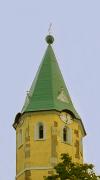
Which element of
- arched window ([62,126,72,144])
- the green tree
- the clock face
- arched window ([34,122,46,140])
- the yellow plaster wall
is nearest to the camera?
the green tree

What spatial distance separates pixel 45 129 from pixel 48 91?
3400mm

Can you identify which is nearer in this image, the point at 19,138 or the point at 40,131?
the point at 40,131

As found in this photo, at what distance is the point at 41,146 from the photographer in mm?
51250

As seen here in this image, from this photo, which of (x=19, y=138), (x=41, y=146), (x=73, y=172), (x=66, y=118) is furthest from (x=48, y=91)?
(x=73, y=172)

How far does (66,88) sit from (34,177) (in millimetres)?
7897

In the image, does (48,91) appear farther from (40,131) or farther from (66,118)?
(40,131)

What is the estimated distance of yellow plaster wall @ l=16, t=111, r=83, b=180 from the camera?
50688 mm

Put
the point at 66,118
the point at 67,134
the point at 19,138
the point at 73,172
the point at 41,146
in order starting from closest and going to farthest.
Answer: the point at 73,172, the point at 41,146, the point at 67,134, the point at 66,118, the point at 19,138

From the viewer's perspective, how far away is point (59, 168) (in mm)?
38000

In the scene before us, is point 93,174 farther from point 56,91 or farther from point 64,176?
point 56,91

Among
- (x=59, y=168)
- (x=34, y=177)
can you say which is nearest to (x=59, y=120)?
(x=34, y=177)

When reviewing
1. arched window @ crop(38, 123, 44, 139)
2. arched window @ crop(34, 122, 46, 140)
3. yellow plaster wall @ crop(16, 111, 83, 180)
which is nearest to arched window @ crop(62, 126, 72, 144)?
yellow plaster wall @ crop(16, 111, 83, 180)

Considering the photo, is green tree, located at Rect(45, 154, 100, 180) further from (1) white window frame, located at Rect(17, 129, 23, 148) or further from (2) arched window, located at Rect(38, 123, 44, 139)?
(1) white window frame, located at Rect(17, 129, 23, 148)

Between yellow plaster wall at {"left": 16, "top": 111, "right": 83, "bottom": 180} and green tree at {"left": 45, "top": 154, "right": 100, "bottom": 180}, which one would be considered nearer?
green tree at {"left": 45, "top": 154, "right": 100, "bottom": 180}
